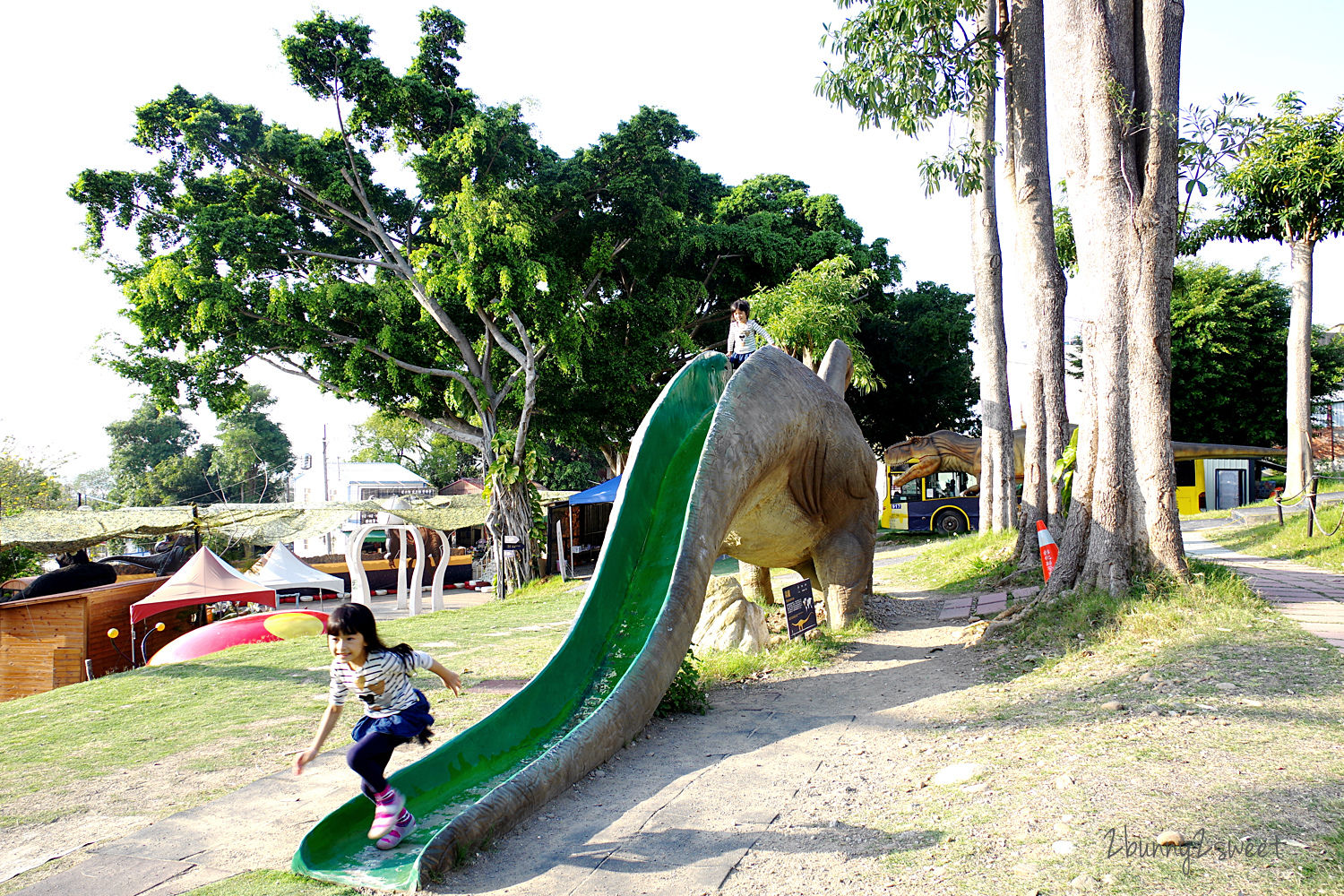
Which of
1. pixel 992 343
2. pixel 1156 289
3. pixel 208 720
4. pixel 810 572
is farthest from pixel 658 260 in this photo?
pixel 208 720

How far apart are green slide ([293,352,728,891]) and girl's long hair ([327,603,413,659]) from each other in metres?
0.79

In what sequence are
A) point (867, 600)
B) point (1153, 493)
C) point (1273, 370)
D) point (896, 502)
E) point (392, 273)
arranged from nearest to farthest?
1. point (1153, 493)
2. point (867, 600)
3. point (392, 273)
4. point (896, 502)
5. point (1273, 370)

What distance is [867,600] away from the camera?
29.8ft

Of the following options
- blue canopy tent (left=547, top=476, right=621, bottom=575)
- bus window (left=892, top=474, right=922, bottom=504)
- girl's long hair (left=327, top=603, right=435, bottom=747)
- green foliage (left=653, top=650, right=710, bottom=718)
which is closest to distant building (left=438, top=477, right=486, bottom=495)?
blue canopy tent (left=547, top=476, right=621, bottom=575)

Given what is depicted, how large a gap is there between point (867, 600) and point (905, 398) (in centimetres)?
1964

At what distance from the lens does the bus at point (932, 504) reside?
21.7 meters

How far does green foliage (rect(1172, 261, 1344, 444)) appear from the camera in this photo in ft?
88.2

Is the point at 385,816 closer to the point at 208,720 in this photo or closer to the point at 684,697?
the point at 684,697

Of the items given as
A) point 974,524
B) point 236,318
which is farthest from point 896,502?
point 236,318

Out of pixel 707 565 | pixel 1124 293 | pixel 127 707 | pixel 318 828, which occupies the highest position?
pixel 1124 293

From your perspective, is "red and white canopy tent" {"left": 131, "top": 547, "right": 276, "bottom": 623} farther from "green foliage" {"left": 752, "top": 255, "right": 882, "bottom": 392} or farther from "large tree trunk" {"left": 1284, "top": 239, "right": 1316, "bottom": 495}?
"large tree trunk" {"left": 1284, "top": 239, "right": 1316, "bottom": 495}

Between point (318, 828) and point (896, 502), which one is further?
point (896, 502)

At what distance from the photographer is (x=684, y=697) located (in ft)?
19.2

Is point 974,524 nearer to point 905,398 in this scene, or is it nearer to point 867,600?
point 905,398
